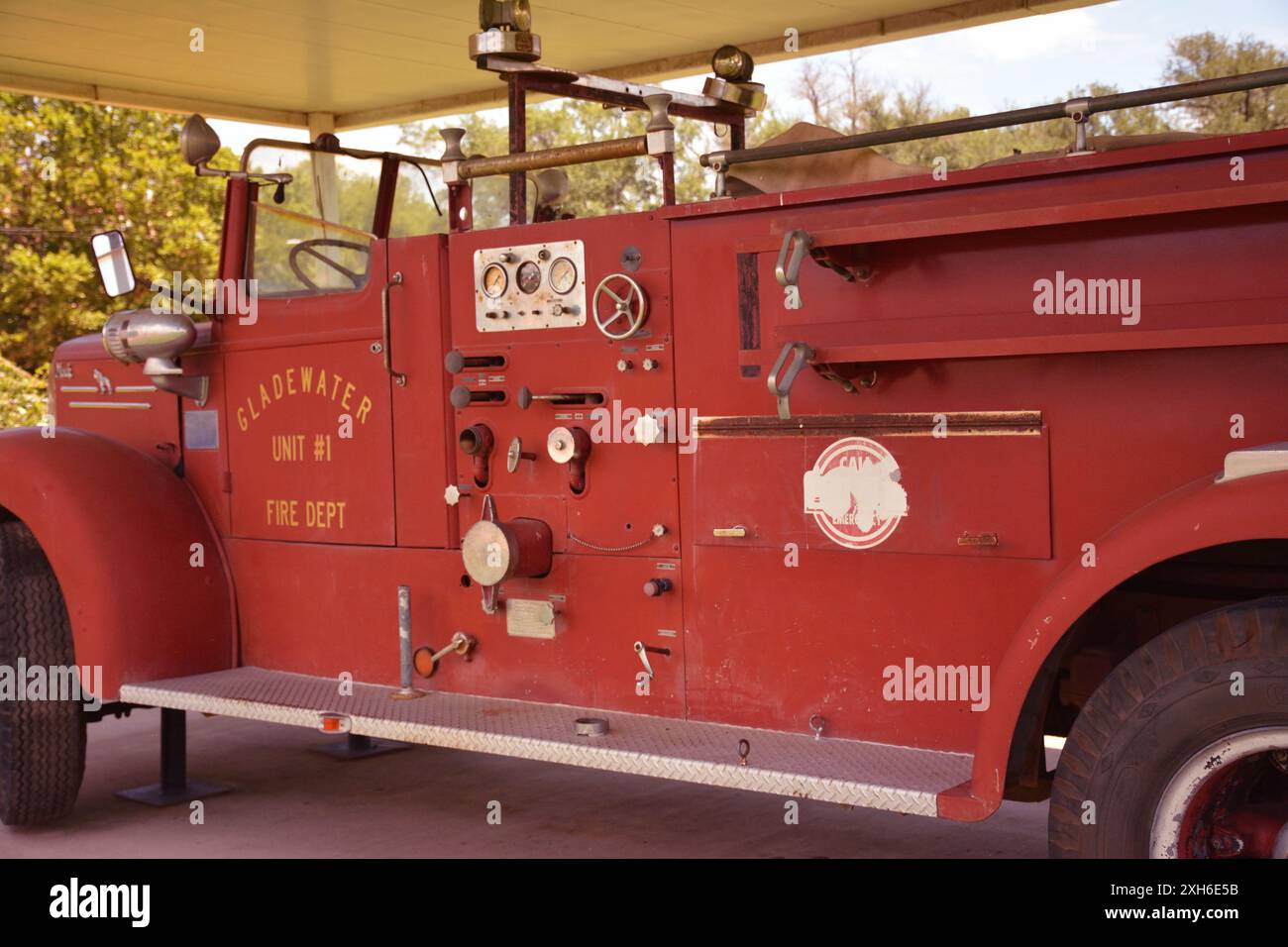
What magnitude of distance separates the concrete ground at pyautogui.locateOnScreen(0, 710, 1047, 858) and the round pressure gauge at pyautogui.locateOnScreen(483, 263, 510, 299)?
188 cm

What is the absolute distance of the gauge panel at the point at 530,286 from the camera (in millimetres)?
4020

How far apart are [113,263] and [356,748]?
247cm

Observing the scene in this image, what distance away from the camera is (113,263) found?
4.79 metres

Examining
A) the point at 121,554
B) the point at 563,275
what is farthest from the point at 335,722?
the point at 563,275

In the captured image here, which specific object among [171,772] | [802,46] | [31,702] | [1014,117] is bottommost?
[171,772]

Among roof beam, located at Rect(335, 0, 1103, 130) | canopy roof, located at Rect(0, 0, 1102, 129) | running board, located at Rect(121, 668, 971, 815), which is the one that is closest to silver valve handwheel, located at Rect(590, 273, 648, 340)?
running board, located at Rect(121, 668, 971, 815)

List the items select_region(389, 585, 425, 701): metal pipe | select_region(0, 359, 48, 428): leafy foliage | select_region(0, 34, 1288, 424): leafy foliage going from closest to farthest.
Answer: select_region(389, 585, 425, 701): metal pipe
select_region(0, 359, 48, 428): leafy foliage
select_region(0, 34, 1288, 424): leafy foliage

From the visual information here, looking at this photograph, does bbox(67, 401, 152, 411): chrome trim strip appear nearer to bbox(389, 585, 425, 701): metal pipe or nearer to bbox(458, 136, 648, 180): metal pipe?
bbox(389, 585, 425, 701): metal pipe

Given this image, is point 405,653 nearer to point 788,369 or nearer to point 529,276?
point 529,276

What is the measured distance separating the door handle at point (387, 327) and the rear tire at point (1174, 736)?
241cm

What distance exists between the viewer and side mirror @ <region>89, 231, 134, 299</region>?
4.77 meters

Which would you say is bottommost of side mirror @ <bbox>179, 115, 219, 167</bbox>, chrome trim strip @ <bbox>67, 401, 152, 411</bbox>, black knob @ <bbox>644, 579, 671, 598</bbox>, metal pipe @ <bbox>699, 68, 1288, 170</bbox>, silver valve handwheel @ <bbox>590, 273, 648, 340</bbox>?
black knob @ <bbox>644, 579, 671, 598</bbox>

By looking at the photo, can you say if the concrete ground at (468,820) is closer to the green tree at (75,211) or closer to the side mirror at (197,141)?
the side mirror at (197,141)
